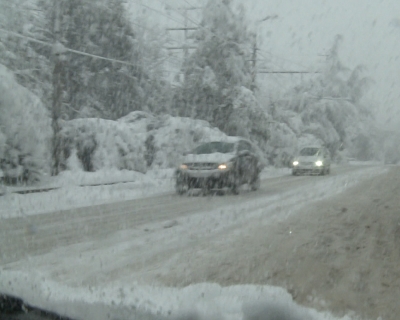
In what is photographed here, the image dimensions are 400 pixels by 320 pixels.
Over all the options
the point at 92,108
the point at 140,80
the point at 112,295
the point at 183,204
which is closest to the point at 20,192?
the point at 183,204

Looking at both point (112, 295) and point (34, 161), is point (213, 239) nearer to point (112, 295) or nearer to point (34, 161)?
point (112, 295)

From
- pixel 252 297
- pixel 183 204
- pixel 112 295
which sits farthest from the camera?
pixel 183 204

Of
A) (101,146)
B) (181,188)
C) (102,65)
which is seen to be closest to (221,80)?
(102,65)

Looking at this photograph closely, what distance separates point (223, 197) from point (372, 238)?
290 inches

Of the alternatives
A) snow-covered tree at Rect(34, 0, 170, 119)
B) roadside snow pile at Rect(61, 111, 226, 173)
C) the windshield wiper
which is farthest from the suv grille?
snow-covered tree at Rect(34, 0, 170, 119)

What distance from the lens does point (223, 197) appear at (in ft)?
49.4

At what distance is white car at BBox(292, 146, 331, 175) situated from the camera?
2786cm

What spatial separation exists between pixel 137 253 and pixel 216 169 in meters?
8.15

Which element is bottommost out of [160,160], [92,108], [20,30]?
[160,160]

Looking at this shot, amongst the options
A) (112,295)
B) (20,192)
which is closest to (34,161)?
(20,192)

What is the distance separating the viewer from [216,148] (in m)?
16.9

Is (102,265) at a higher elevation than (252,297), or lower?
lower

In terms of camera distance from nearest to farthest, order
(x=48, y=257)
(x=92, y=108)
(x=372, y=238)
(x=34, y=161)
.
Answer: (x=48, y=257)
(x=372, y=238)
(x=34, y=161)
(x=92, y=108)

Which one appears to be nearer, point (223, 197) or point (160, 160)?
point (223, 197)
